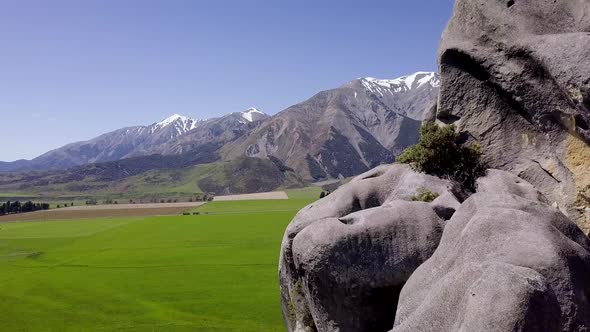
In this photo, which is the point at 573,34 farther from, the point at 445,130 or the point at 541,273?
the point at 541,273

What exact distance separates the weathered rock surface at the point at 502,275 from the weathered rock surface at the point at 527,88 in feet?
16.2

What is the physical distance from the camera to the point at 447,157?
25531mm

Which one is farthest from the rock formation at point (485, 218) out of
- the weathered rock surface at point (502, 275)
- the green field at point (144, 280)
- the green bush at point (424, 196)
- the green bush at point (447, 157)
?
the green field at point (144, 280)

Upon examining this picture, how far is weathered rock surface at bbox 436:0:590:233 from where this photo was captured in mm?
21734

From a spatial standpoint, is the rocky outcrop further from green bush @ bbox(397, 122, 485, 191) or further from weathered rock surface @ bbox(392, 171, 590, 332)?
green bush @ bbox(397, 122, 485, 191)

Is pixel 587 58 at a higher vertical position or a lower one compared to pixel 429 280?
higher

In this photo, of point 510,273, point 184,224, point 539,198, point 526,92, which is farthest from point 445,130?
point 184,224

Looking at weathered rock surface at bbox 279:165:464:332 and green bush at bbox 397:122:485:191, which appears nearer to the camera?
weathered rock surface at bbox 279:165:464:332

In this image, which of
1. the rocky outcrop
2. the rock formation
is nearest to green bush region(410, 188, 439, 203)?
the rock formation

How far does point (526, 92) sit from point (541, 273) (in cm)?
1151

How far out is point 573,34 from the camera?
21984 mm

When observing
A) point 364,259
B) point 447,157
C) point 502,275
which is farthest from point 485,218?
point 447,157

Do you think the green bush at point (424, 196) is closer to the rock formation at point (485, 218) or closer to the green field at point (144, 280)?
the rock formation at point (485, 218)

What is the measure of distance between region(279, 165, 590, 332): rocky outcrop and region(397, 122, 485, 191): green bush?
0.77m
